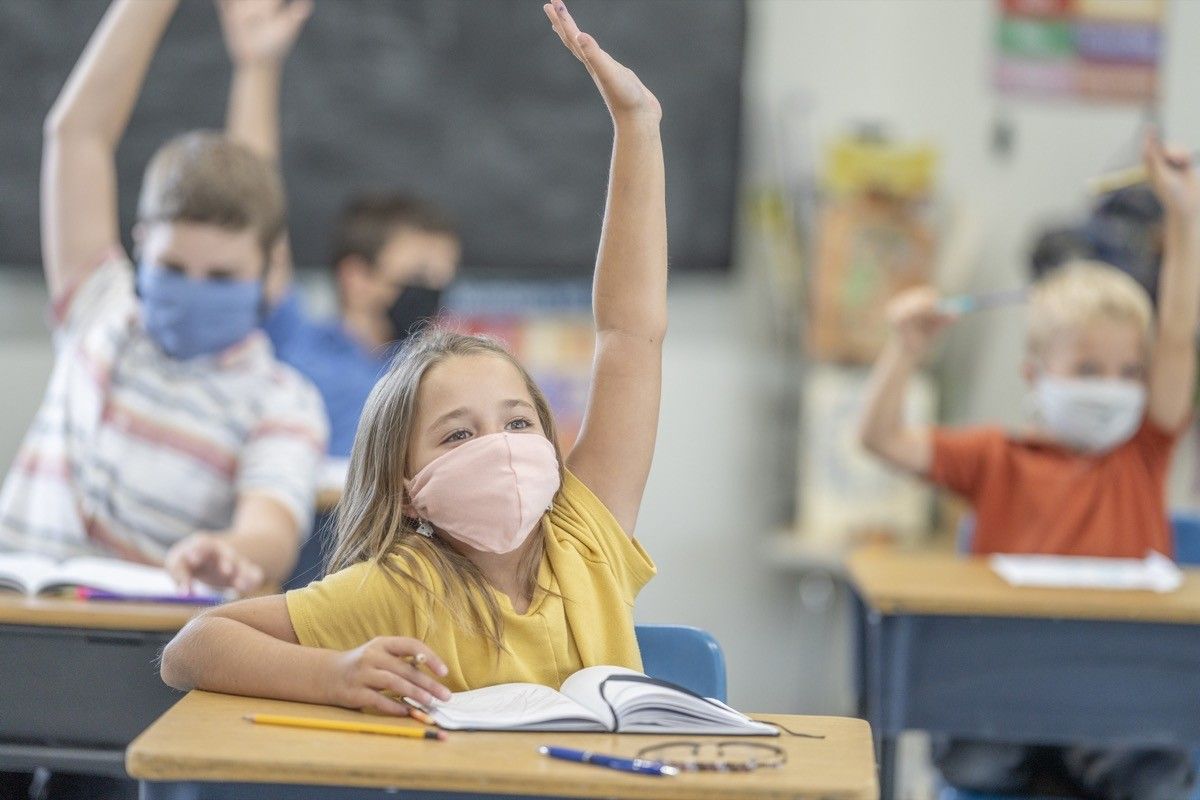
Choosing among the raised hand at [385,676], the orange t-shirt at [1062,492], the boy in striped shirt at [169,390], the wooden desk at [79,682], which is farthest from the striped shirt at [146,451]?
the orange t-shirt at [1062,492]

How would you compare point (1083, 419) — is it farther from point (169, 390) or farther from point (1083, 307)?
point (169, 390)

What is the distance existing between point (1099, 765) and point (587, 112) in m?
2.39

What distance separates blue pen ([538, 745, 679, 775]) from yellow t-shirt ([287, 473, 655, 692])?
0.77 feet

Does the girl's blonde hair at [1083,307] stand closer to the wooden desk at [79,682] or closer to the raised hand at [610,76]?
the raised hand at [610,76]

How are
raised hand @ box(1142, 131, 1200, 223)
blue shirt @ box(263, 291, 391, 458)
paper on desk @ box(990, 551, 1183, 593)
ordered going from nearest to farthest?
paper on desk @ box(990, 551, 1183, 593) < raised hand @ box(1142, 131, 1200, 223) < blue shirt @ box(263, 291, 391, 458)

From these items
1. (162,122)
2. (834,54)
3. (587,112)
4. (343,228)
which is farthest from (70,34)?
(834,54)

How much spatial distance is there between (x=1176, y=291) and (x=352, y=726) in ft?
6.35

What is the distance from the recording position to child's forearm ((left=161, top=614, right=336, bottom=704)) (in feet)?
4.38

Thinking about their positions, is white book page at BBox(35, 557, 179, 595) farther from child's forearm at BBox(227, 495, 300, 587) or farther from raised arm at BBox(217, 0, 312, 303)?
raised arm at BBox(217, 0, 312, 303)

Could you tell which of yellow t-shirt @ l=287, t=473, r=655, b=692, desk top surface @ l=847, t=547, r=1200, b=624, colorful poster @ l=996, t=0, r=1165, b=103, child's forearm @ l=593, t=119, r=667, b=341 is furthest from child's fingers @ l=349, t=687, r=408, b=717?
colorful poster @ l=996, t=0, r=1165, b=103

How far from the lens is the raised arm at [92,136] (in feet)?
7.66

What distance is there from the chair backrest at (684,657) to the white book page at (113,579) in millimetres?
627

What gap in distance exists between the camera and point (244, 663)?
1355mm

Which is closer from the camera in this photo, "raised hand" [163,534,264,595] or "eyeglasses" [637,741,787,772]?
"eyeglasses" [637,741,787,772]
